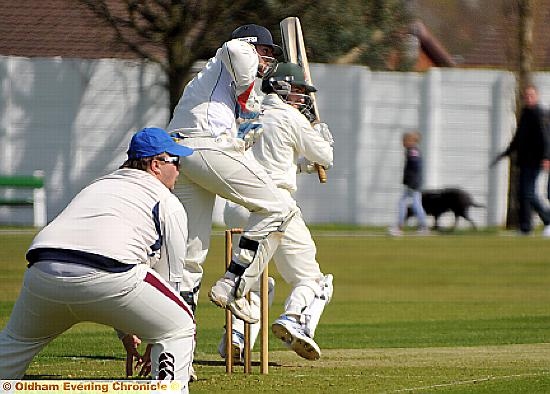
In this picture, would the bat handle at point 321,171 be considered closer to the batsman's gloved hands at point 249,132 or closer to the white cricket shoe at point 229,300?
the batsman's gloved hands at point 249,132

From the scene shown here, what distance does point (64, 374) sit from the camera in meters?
9.03

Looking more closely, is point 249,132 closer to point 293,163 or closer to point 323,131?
point 293,163

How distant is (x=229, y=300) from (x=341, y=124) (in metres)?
18.8

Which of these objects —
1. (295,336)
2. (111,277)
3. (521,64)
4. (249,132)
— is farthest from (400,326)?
(521,64)

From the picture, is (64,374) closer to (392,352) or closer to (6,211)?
(392,352)

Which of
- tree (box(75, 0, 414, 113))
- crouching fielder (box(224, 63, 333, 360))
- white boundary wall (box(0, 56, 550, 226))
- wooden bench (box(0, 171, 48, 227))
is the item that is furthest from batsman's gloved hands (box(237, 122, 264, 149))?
white boundary wall (box(0, 56, 550, 226))

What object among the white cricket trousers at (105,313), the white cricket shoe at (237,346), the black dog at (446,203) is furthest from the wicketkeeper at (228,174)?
the black dog at (446,203)

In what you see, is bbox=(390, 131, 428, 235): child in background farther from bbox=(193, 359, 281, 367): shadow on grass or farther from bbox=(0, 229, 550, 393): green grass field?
bbox=(193, 359, 281, 367): shadow on grass

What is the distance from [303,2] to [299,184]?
12.8 feet

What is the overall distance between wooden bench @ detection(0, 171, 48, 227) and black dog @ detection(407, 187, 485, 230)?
6.83 m

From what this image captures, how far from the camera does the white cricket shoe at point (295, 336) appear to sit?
942 centimetres

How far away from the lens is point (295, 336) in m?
9.41

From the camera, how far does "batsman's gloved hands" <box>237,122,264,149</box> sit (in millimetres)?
9195

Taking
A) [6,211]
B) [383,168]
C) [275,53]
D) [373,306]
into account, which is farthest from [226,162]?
[383,168]
